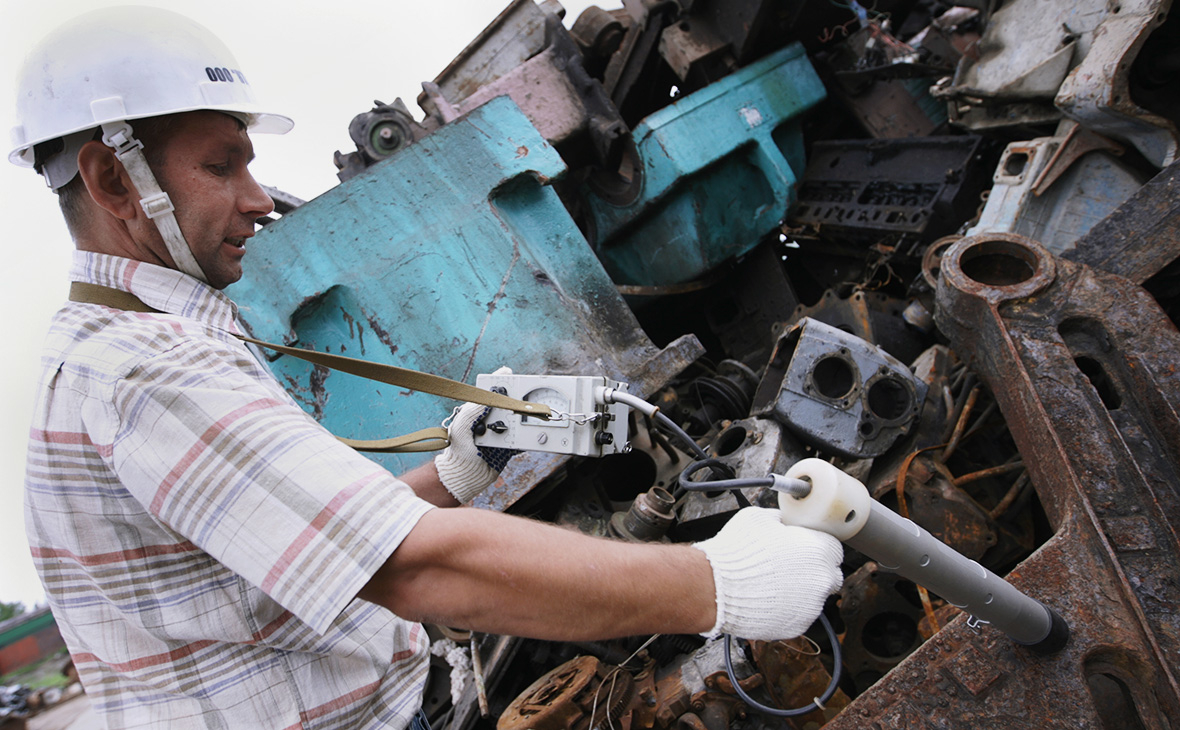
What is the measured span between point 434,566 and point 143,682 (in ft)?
1.95

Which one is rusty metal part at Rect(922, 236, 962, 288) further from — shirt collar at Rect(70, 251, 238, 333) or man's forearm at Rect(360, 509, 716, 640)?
shirt collar at Rect(70, 251, 238, 333)

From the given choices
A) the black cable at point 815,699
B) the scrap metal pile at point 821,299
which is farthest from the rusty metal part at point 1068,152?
the black cable at point 815,699

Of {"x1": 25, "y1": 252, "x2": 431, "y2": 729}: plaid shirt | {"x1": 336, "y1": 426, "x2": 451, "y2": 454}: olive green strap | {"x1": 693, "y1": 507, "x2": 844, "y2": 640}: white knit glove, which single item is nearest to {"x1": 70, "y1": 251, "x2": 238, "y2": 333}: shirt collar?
{"x1": 25, "y1": 252, "x2": 431, "y2": 729}: plaid shirt

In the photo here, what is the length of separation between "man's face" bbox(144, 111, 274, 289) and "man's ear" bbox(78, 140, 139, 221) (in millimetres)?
56

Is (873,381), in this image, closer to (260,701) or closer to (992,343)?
(992,343)

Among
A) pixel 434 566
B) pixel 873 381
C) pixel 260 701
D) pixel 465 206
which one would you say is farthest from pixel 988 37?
pixel 260 701

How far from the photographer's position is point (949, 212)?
2.96m

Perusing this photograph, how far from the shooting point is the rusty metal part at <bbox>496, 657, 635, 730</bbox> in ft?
5.68

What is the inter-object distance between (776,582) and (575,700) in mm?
894

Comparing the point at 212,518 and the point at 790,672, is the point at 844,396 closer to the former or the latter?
the point at 790,672

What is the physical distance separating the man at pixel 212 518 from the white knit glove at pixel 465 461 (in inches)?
17.4

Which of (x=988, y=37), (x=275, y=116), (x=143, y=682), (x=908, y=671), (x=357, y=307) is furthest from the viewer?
(x=988, y=37)

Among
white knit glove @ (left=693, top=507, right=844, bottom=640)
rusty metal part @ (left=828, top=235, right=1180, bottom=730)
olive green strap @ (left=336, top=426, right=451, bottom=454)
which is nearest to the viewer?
white knit glove @ (left=693, top=507, right=844, bottom=640)

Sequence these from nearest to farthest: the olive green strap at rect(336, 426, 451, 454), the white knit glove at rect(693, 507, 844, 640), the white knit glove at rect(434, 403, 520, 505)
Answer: the white knit glove at rect(693, 507, 844, 640)
the olive green strap at rect(336, 426, 451, 454)
the white knit glove at rect(434, 403, 520, 505)
